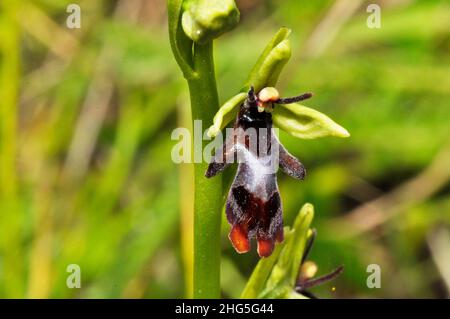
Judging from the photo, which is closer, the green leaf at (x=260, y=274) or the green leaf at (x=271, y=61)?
the green leaf at (x=271, y=61)

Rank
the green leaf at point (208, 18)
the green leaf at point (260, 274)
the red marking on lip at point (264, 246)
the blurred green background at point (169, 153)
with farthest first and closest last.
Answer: the blurred green background at point (169, 153)
the green leaf at point (260, 274)
the red marking on lip at point (264, 246)
the green leaf at point (208, 18)

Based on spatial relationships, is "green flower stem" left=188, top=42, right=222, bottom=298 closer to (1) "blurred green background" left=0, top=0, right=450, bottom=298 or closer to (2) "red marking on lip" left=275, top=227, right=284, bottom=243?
(2) "red marking on lip" left=275, top=227, right=284, bottom=243

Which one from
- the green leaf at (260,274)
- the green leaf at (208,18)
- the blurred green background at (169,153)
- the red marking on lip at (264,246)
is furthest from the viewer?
the blurred green background at (169,153)

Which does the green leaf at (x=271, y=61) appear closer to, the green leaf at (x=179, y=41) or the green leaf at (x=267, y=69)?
the green leaf at (x=267, y=69)

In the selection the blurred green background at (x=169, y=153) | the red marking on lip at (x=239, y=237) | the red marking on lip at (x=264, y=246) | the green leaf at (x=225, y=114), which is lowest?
the red marking on lip at (x=264, y=246)

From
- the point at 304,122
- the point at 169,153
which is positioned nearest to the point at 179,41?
the point at 304,122

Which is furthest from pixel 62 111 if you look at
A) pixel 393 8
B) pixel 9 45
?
pixel 393 8

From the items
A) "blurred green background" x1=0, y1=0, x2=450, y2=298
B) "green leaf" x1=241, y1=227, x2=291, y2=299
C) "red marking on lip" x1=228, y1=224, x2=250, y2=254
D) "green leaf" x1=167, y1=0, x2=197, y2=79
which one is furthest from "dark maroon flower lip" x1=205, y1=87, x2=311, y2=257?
"blurred green background" x1=0, y1=0, x2=450, y2=298

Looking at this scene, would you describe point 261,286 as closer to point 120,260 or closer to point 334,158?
point 120,260

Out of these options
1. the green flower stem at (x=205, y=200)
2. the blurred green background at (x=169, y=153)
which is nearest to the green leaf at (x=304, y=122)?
the green flower stem at (x=205, y=200)

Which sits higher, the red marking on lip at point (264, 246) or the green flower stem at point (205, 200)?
the green flower stem at point (205, 200)
